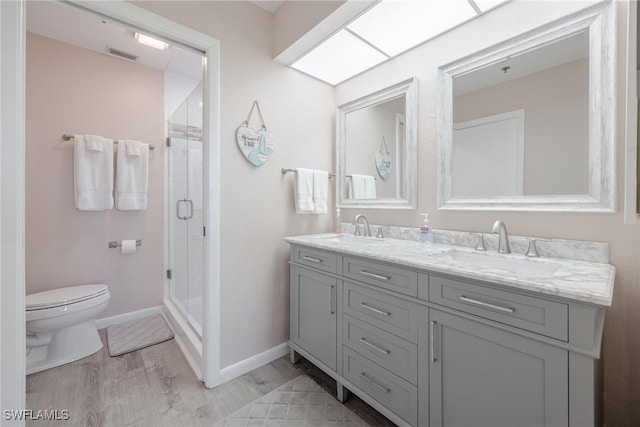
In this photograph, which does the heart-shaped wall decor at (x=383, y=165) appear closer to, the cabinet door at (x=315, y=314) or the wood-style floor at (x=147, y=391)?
the cabinet door at (x=315, y=314)

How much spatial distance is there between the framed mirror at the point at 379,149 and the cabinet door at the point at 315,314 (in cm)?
74

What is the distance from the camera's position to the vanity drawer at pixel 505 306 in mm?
814

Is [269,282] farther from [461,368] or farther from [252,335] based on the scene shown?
[461,368]

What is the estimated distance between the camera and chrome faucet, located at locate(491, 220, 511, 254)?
1281mm

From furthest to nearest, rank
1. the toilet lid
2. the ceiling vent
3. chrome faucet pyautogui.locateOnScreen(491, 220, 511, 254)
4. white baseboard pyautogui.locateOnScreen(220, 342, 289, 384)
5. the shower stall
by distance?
the ceiling vent → the shower stall → the toilet lid → white baseboard pyautogui.locateOnScreen(220, 342, 289, 384) → chrome faucet pyautogui.locateOnScreen(491, 220, 511, 254)

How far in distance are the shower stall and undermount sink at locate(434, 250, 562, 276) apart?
66.0 inches

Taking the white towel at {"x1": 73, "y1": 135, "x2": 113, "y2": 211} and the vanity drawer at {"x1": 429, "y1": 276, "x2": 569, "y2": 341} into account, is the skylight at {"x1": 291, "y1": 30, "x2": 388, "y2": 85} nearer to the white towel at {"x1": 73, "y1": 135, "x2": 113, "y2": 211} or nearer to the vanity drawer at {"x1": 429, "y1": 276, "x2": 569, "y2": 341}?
the vanity drawer at {"x1": 429, "y1": 276, "x2": 569, "y2": 341}

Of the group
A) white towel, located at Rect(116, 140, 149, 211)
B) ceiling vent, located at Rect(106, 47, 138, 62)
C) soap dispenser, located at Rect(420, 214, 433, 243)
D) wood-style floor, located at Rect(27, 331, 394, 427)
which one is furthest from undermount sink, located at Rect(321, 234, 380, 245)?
ceiling vent, located at Rect(106, 47, 138, 62)

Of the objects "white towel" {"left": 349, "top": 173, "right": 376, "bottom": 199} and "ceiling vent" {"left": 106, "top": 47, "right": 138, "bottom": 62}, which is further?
"ceiling vent" {"left": 106, "top": 47, "right": 138, "bottom": 62}

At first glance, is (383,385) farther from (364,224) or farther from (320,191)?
(320,191)

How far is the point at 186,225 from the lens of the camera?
245cm

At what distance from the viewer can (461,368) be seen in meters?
1.04

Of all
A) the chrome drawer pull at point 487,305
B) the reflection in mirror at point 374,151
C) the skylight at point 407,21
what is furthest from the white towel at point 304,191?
the chrome drawer pull at point 487,305

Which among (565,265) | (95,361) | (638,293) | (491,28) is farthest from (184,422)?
(491,28)
